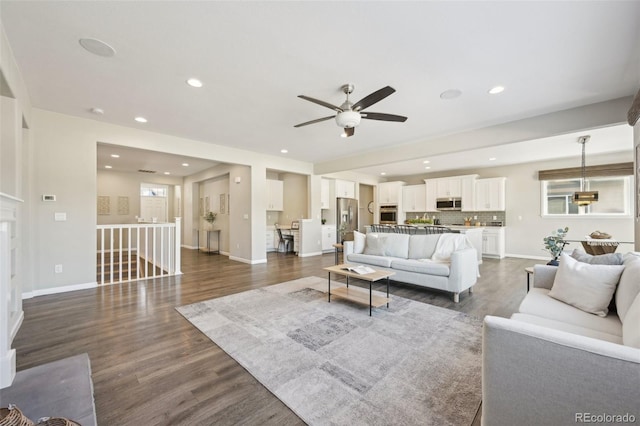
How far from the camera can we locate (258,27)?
2129mm

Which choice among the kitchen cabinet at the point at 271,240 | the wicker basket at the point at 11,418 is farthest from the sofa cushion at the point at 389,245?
the kitchen cabinet at the point at 271,240

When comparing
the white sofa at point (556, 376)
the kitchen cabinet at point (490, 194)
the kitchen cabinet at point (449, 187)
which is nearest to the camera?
the white sofa at point (556, 376)

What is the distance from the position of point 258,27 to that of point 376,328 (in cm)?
298

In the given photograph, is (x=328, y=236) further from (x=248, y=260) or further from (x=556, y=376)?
(x=556, y=376)

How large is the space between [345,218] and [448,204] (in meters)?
3.31

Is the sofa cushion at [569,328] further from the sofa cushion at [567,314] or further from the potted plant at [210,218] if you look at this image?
the potted plant at [210,218]

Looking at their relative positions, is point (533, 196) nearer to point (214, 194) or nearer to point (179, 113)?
point (179, 113)

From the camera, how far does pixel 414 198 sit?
30.8ft

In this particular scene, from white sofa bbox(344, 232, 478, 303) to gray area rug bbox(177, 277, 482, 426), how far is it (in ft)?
1.64

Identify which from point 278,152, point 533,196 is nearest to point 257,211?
point 278,152

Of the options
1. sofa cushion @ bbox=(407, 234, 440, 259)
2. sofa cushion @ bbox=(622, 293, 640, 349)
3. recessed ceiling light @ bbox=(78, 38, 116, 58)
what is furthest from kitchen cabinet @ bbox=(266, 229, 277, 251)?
sofa cushion @ bbox=(622, 293, 640, 349)

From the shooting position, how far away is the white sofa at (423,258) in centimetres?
366

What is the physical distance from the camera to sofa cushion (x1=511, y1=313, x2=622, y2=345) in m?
1.64

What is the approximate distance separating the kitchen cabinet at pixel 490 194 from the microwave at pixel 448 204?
0.51 metres
